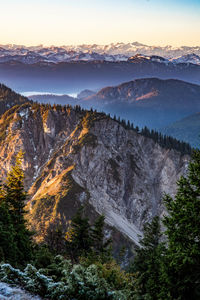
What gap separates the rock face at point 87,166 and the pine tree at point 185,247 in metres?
83.4

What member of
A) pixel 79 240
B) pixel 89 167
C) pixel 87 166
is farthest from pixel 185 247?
pixel 89 167

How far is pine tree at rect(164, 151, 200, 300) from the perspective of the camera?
16531 mm

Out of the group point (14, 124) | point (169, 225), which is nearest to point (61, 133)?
point (14, 124)

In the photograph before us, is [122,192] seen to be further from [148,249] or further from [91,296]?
[91,296]

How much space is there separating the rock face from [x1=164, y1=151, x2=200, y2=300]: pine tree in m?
83.4

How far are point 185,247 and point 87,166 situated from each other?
11237 centimetres

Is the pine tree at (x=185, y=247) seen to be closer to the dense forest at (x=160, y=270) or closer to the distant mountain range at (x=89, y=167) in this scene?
the dense forest at (x=160, y=270)

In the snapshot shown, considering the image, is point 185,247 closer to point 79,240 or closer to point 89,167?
point 79,240

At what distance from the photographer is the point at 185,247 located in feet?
54.4

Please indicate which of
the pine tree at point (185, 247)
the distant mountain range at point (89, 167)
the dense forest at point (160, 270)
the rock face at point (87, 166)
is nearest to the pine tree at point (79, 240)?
the dense forest at point (160, 270)

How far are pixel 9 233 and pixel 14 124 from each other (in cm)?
14549

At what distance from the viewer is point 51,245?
1646 inches

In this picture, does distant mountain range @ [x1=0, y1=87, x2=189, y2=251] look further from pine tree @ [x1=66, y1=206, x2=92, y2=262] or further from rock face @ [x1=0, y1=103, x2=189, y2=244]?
pine tree @ [x1=66, y1=206, x2=92, y2=262]

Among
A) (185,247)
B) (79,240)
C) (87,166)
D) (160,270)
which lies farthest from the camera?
(87,166)
